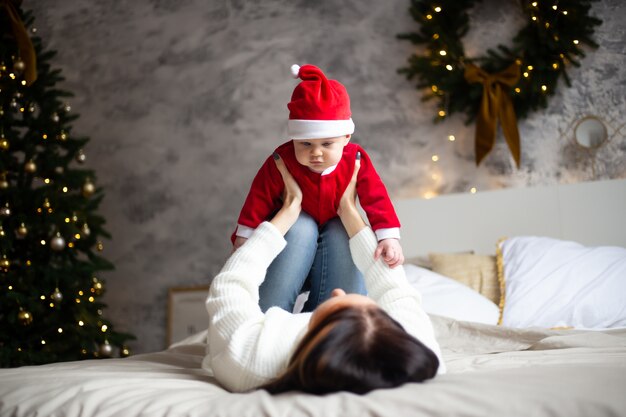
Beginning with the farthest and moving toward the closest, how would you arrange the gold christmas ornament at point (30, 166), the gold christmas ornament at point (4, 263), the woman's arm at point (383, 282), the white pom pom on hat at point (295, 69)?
the gold christmas ornament at point (30, 166)
the gold christmas ornament at point (4, 263)
the white pom pom on hat at point (295, 69)
the woman's arm at point (383, 282)

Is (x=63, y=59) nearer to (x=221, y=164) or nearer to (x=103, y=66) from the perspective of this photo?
(x=103, y=66)

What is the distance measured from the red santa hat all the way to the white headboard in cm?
162

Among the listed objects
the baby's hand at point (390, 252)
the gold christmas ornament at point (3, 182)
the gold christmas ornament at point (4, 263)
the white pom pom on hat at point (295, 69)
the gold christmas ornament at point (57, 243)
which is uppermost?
the white pom pom on hat at point (295, 69)

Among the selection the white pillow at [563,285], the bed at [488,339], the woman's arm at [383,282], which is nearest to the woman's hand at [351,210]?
the woman's arm at [383,282]

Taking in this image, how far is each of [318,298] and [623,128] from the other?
1935 mm

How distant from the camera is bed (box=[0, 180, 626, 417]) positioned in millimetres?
957

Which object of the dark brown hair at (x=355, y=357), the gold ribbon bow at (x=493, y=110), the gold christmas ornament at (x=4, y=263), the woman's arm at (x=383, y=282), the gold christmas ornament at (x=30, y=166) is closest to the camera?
the dark brown hair at (x=355, y=357)

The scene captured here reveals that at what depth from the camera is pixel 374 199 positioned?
1.73 meters

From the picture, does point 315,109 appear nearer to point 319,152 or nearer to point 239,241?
point 319,152

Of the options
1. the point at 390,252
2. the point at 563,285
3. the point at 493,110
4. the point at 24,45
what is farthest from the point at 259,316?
the point at 24,45

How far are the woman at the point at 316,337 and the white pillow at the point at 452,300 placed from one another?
97 centimetres

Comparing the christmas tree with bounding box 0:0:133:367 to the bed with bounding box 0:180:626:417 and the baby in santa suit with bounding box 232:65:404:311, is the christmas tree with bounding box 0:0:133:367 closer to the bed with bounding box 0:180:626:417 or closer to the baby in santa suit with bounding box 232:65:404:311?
the bed with bounding box 0:180:626:417

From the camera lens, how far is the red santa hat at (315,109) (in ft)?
5.47

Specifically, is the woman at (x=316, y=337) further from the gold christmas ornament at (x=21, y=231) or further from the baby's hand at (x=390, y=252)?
the gold christmas ornament at (x=21, y=231)
